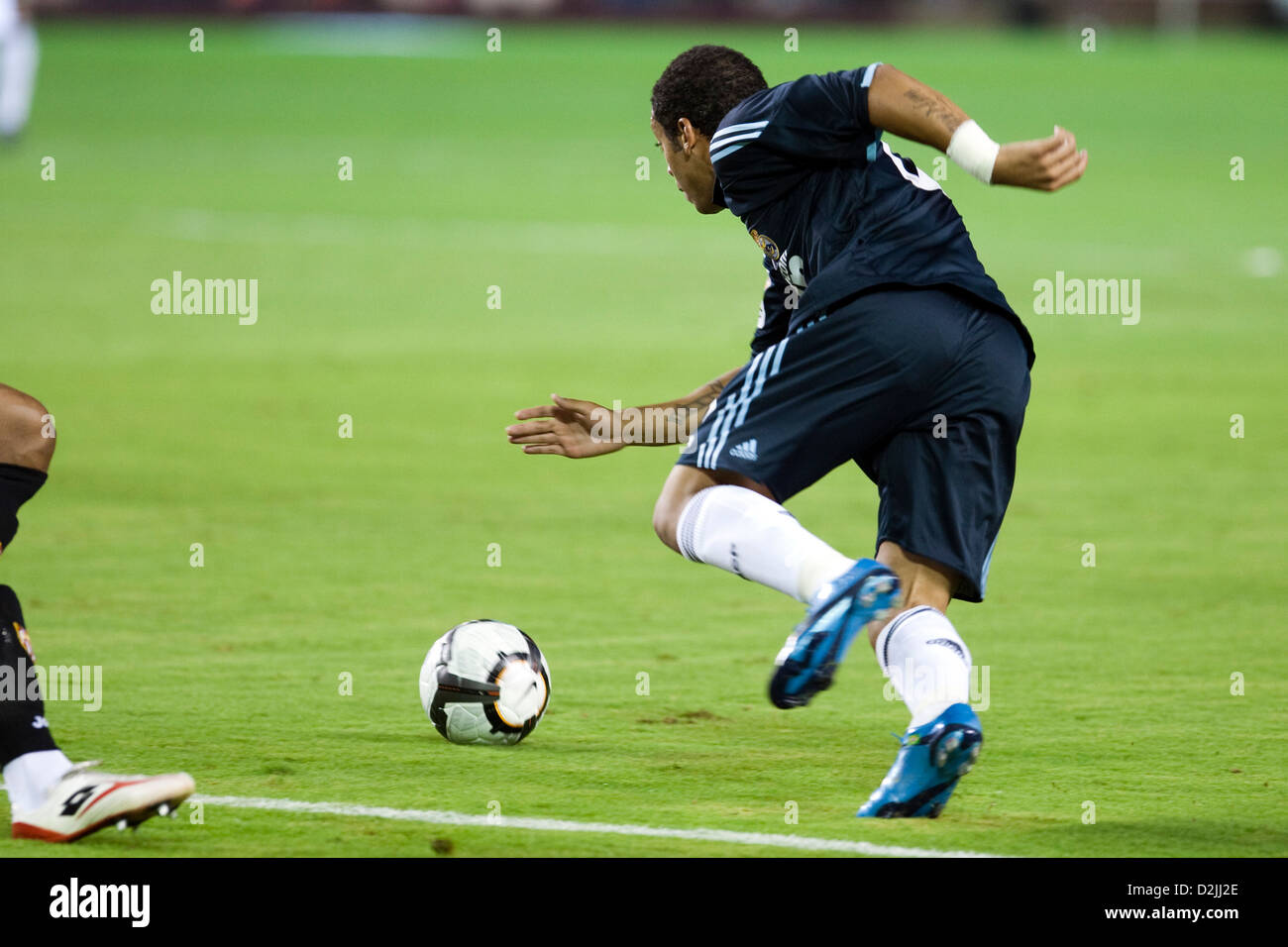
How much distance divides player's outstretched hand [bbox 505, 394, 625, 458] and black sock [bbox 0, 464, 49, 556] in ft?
4.45

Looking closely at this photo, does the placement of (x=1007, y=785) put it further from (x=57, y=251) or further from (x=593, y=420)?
(x=57, y=251)

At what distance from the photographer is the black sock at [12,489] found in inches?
199

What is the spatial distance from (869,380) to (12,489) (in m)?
2.22

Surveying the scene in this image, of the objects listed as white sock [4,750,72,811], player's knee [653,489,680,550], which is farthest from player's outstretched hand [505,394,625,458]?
white sock [4,750,72,811]

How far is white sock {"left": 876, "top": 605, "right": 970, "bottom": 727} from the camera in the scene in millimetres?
5086

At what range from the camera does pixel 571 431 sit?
5805 mm

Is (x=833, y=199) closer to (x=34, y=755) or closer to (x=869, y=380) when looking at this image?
(x=869, y=380)

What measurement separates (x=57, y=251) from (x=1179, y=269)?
11171mm

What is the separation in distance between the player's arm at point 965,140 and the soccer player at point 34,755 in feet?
7.51

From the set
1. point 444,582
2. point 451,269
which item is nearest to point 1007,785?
point 444,582

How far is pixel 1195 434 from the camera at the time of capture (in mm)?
12180

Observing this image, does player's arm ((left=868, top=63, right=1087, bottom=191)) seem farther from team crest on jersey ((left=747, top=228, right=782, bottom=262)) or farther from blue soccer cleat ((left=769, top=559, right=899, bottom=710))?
blue soccer cleat ((left=769, top=559, right=899, bottom=710))

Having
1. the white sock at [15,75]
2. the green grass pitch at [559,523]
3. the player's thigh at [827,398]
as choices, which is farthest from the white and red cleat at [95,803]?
the white sock at [15,75]

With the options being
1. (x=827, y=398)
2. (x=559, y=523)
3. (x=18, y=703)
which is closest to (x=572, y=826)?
(x=827, y=398)
